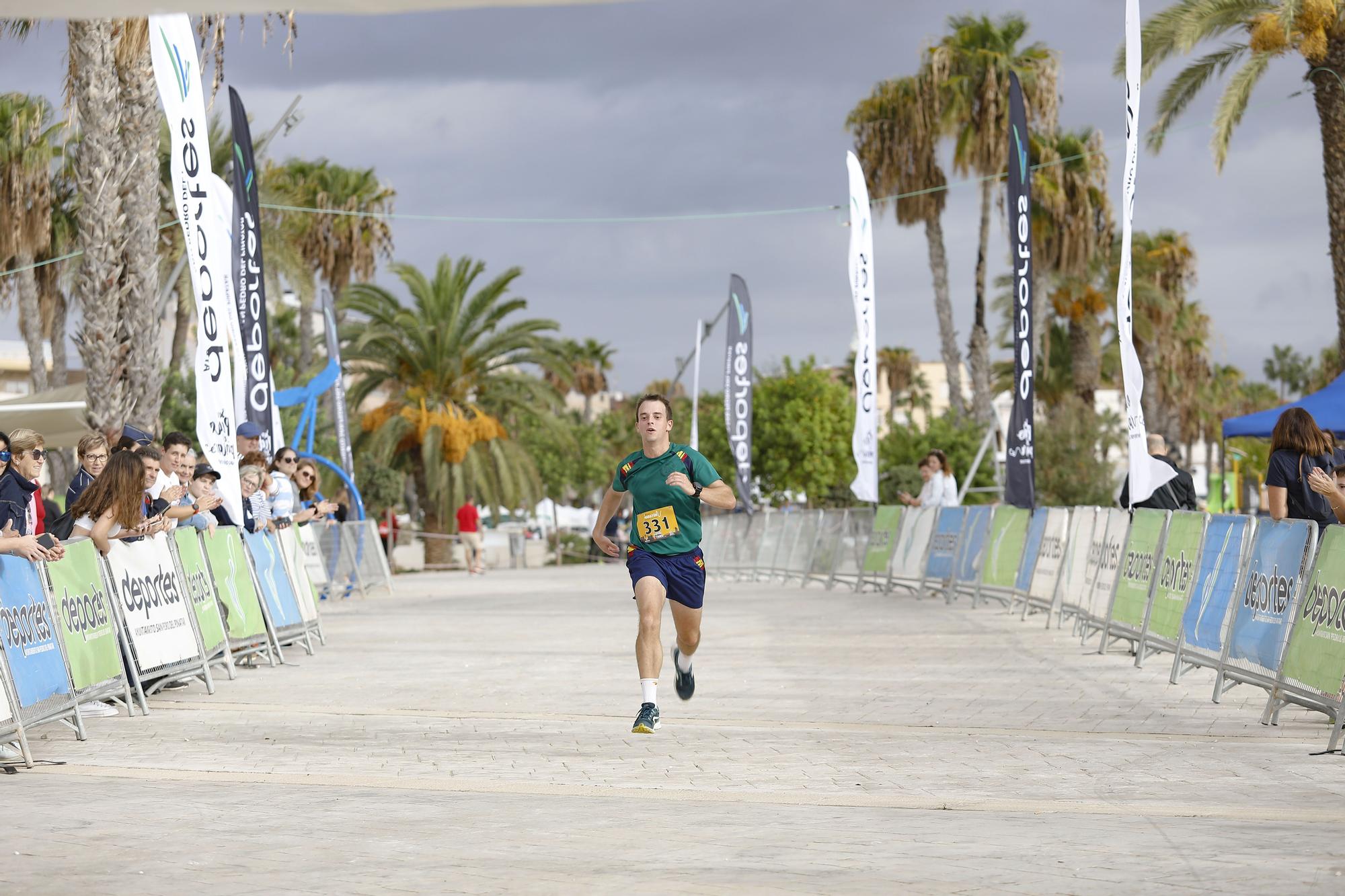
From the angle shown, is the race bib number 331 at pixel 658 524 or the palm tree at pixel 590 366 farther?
the palm tree at pixel 590 366

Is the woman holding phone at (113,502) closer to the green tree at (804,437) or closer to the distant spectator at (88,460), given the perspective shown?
the distant spectator at (88,460)

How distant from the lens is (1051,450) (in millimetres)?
45219

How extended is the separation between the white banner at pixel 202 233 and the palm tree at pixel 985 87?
2776 cm

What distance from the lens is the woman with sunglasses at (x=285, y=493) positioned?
17.0 meters

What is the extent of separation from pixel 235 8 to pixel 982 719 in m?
6.21

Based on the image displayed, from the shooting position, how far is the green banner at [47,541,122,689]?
351 inches

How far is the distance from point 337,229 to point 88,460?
37.8 m

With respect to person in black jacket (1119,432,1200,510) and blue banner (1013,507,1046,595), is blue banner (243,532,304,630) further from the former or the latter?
blue banner (1013,507,1046,595)

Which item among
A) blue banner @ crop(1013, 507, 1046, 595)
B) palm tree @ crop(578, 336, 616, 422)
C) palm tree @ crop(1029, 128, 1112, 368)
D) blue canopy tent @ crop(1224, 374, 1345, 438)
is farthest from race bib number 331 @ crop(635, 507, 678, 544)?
palm tree @ crop(578, 336, 616, 422)

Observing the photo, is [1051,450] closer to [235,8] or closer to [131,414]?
[131,414]

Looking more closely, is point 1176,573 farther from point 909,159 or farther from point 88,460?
point 909,159

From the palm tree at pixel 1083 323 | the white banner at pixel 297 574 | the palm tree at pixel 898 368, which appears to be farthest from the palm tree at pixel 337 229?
the palm tree at pixel 898 368

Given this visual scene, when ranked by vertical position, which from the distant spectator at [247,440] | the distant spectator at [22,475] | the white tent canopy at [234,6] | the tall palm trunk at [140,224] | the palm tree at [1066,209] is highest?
the palm tree at [1066,209]

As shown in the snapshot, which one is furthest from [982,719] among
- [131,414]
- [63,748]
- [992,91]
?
[992,91]
